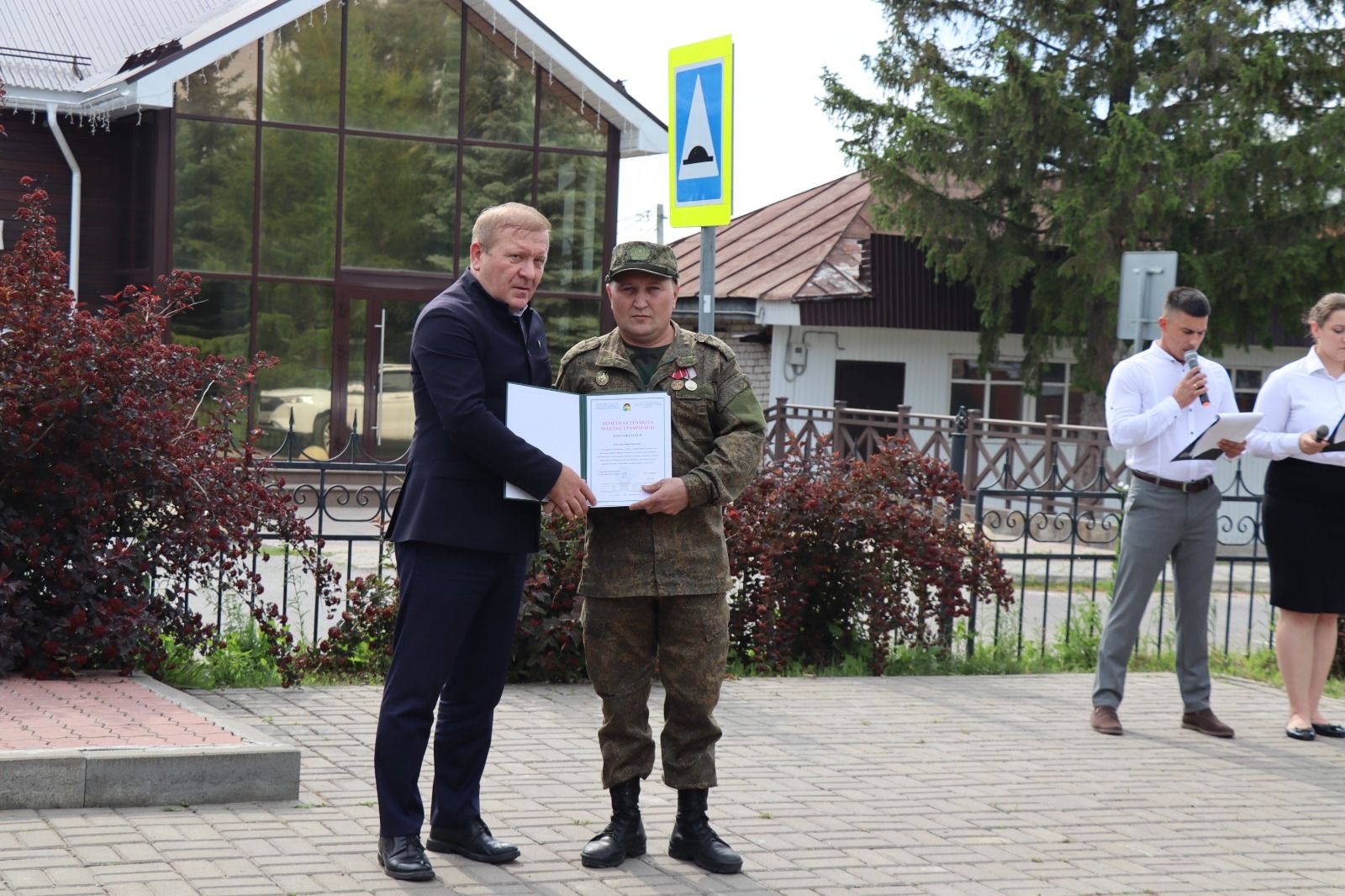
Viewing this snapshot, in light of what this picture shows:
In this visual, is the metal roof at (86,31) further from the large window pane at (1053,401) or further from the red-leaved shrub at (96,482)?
the large window pane at (1053,401)

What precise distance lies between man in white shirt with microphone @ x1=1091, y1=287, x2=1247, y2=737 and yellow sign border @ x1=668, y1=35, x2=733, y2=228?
194 centimetres

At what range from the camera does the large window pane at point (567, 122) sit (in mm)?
22234

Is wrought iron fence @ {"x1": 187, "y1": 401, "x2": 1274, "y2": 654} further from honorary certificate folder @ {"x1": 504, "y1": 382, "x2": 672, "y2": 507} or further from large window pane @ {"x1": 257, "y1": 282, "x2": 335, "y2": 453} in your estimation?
honorary certificate folder @ {"x1": 504, "y1": 382, "x2": 672, "y2": 507}

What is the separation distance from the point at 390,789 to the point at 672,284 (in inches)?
67.4

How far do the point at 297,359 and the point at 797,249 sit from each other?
10.1m

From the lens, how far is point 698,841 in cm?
487

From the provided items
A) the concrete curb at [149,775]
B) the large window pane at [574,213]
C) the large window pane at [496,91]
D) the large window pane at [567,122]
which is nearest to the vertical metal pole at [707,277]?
the concrete curb at [149,775]

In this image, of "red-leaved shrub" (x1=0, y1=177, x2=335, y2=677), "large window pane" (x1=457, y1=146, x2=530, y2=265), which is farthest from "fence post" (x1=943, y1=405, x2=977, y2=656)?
"large window pane" (x1=457, y1=146, x2=530, y2=265)

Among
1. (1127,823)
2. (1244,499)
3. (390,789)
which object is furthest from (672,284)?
(1244,499)

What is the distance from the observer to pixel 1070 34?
2455cm

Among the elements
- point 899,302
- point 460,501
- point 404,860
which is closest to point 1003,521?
point 460,501

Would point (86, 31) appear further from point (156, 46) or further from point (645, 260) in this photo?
point (645, 260)

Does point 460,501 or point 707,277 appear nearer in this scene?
point 460,501

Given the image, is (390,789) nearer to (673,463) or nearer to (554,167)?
(673,463)
